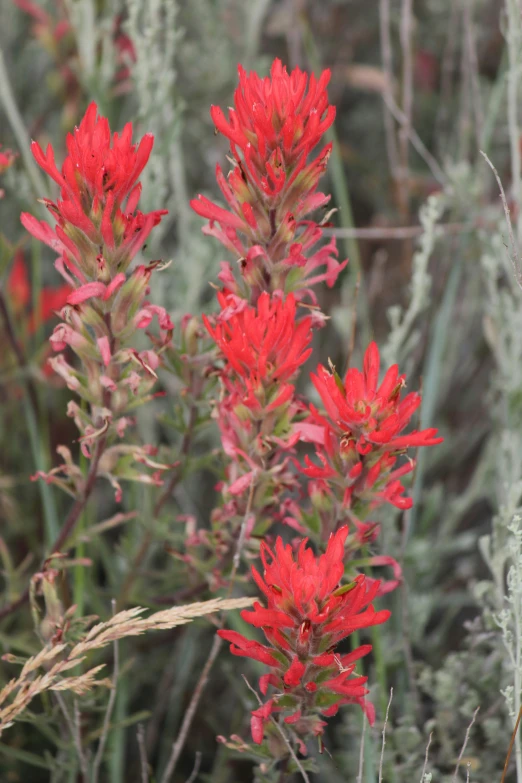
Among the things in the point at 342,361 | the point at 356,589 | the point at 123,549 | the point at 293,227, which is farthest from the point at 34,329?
the point at 356,589

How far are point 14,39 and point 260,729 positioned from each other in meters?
1.57

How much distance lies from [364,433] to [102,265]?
0.78 feet

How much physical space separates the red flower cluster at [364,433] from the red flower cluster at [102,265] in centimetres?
14

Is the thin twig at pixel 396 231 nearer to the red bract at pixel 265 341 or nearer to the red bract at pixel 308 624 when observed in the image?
the red bract at pixel 265 341

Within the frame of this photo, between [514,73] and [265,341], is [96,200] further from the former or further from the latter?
[514,73]

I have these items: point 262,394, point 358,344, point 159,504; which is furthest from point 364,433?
point 358,344

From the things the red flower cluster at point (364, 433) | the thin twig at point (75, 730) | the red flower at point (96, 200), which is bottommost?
the thin twig at point (75, 730)

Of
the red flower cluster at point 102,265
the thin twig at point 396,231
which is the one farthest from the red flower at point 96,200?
the thin twig at point 396,231

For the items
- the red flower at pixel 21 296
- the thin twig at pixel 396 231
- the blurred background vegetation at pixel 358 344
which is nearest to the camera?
the blurred background vegetation at pixel 358 344

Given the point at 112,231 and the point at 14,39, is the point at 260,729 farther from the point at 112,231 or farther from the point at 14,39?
the point at 14,39

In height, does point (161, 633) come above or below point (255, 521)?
below

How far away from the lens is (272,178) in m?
0.63

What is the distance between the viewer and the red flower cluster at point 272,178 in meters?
0.62

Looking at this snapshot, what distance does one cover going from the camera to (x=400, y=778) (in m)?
0.90
